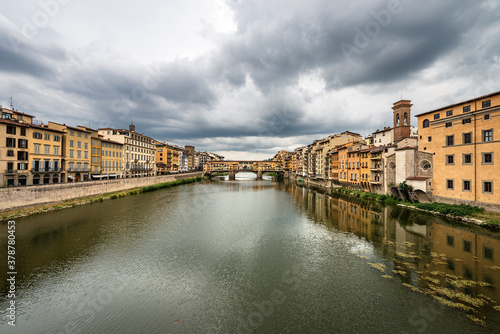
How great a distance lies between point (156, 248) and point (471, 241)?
28.3m

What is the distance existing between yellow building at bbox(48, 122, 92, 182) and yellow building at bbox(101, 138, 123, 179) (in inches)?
221

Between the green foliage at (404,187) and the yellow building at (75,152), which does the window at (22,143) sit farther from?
the green foliage at (404,187)

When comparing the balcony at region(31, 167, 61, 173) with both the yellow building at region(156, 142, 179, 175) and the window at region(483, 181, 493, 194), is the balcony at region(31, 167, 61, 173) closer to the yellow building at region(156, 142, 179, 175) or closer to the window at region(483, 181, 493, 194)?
the yellow building at region(156, 142, 179, 175)

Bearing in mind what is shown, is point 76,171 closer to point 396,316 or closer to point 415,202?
point 396,316

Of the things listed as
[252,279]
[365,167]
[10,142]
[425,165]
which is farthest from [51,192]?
[365,167]

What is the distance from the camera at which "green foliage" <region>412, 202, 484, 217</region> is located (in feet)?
84.7

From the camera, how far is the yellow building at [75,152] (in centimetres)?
4181

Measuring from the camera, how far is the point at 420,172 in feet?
112

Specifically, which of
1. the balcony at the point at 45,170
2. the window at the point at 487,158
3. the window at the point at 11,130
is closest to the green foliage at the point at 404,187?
the window at the point at 487,158

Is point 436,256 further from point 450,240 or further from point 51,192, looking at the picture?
point 51,192

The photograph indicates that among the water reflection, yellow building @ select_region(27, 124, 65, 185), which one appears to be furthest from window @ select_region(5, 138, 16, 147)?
the water reflection

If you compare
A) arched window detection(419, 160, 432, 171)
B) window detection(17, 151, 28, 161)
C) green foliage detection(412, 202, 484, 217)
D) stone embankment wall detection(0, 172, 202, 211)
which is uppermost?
window detection(17, 151, 28, 161)

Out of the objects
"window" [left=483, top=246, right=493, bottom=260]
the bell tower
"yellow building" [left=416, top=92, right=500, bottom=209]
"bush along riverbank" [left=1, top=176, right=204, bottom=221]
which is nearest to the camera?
"window" [left=483, top=246, right=493, bottom=260]

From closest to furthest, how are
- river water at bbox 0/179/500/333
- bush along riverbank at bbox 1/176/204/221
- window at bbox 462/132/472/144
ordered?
river water at bbox 0/179/500/333 → bush along riverbank at bbox 1/176/204/221 → window at bbox 462/132/472/144
